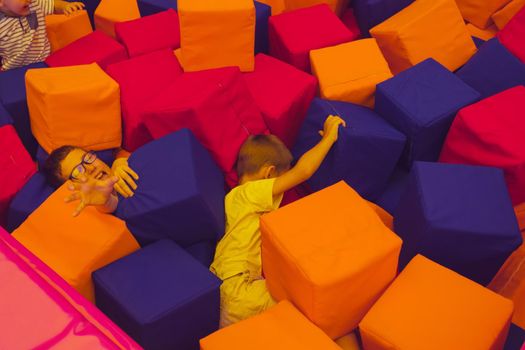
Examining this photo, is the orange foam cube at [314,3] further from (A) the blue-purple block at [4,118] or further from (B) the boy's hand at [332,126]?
(A) the blue-purple block at [4,118]

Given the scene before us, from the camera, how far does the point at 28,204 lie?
1.80 meters

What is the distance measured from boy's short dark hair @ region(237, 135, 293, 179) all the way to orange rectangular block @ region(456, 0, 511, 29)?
4.65ft

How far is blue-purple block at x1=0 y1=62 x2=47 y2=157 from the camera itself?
210cm

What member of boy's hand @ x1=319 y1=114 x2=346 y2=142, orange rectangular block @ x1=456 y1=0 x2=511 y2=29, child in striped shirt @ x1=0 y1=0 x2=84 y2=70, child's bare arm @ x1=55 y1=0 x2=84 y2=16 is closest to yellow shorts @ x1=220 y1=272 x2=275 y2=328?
boy's hand @ x1=319 y1=114 x2=346 y2=142

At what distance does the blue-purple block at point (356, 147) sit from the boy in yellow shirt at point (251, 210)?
0.17 ft

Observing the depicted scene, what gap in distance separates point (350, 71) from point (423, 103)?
0.34 meters

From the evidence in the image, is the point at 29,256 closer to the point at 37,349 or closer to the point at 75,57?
the point at 37,349

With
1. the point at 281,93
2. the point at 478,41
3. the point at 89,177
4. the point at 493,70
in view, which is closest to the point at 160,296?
the point at 89,177

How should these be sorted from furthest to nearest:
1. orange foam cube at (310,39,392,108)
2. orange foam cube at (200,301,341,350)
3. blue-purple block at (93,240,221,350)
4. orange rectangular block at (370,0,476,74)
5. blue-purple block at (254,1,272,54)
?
blue-purple block at (254,1,272,54), orange rectangular block at (370,0,476,74), orange foam cube at (310,39,392,108), blue-purple block at (93,240,221,350), orange foam cube at (200,301,341,350)

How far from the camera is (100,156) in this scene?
200 centimetres

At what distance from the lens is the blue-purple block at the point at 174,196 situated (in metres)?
1.61

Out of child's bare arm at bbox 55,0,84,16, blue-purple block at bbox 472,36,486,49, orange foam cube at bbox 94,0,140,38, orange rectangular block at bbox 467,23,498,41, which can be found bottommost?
orange rectangular block at bbox 467,23,498,41

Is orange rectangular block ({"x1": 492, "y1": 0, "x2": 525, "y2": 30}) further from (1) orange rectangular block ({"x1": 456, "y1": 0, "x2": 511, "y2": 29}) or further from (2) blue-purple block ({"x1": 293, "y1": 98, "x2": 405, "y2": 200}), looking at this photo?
(2) blue-purple block ({"x1": 293, "y1": 98, "x2": 405, "y2": 200})

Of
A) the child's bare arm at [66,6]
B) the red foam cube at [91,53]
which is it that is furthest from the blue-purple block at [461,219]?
the child's bare arm at [66,6]
